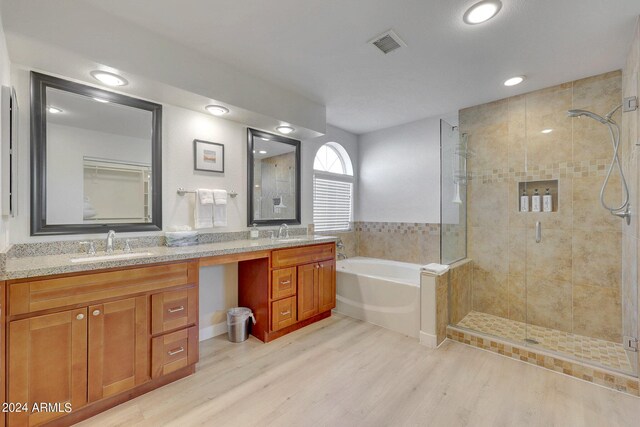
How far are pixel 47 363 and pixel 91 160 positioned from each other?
4.42 ft

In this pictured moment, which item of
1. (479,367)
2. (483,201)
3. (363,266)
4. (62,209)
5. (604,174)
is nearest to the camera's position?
(62,209)

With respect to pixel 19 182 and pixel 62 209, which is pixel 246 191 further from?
pixel 19 182

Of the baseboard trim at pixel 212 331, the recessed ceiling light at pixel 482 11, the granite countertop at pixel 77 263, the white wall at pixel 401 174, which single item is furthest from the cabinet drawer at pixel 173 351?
the white wall at pixel 401 174

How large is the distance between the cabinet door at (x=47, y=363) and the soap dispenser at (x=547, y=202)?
3906 mm

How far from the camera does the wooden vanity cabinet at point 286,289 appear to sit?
2568 mm

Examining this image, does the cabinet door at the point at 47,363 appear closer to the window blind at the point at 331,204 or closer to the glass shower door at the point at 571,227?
the window blind at the point at 331,204

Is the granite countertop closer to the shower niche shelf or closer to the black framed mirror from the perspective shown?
the black framed mirror

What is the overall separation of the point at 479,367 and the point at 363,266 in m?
2.00

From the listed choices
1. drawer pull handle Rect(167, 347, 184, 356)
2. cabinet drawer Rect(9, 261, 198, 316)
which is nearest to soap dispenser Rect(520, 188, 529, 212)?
cabinet drawer Rect(9, 261, 198, 316)

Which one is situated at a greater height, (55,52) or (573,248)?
(55,52)

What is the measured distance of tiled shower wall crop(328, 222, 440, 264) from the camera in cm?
377

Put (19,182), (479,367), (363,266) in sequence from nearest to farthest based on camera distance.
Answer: (19,182) → (479,367) → (363,266)

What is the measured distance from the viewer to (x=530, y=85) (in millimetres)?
2709

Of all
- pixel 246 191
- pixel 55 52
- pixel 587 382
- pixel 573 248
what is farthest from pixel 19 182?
pixel 573 248
